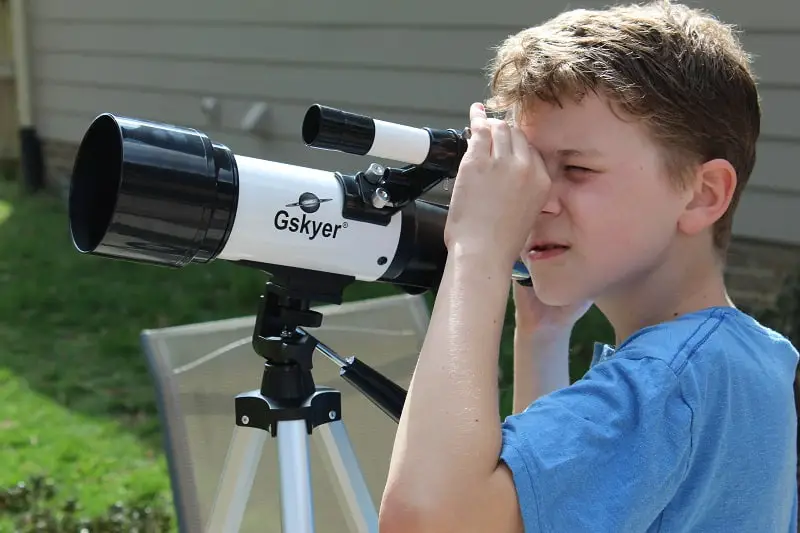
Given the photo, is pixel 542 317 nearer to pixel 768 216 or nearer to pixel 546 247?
pixel 546 247

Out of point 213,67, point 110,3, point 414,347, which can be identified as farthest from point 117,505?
point 110,3

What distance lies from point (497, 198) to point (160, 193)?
18.5 inches

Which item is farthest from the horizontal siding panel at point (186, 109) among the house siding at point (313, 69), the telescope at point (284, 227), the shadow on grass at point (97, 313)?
the telescope at point (284, 227)

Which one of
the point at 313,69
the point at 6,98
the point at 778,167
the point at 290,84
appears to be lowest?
the point at 6,98

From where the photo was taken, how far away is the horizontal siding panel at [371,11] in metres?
3.96

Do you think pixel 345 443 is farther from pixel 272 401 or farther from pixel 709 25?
pixel 709 25

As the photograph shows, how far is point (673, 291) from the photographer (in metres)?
1.27

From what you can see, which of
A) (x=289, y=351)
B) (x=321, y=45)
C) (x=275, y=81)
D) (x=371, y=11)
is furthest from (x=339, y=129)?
(x=275, y=81)

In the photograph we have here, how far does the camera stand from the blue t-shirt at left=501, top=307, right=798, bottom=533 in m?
1.04

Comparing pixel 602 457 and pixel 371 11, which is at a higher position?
pixel 371 11

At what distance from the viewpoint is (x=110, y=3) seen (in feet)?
23.2

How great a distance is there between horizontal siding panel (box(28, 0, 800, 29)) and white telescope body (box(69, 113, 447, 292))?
282 centimetres

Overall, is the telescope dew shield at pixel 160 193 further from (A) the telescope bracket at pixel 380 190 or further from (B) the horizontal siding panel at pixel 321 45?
(B) the horizontal siding panel at pixel 321 45

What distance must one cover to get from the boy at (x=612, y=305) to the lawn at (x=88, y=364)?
2.05 meters
